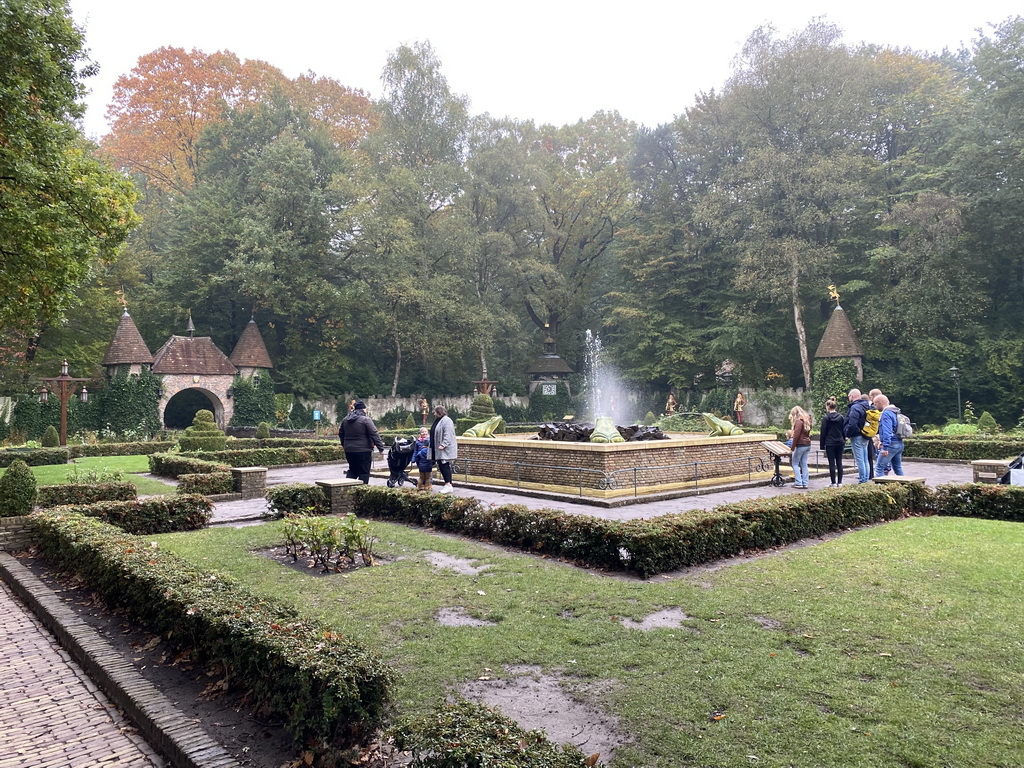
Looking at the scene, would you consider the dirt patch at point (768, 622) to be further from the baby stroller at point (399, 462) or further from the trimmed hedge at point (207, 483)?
the trimmed hedge at point (207, 483)

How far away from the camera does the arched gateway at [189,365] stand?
3177 centimetres

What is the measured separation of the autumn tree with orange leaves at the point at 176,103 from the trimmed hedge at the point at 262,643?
1595 inches

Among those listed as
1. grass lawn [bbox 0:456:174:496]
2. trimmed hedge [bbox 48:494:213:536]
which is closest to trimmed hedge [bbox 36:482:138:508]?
trimmed hedge [bbox 48:494:213:536]

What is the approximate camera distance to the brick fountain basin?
1283cm

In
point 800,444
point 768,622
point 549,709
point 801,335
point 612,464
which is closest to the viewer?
point 549,709

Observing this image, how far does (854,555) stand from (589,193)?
39598 millimetres

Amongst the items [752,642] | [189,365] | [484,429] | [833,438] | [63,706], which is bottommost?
[63,706]

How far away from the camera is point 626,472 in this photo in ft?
42.2

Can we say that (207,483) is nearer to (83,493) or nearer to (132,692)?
(83,493)

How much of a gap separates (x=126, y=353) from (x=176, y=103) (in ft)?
66.0

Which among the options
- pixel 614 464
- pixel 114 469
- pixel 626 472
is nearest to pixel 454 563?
pixel 614 464

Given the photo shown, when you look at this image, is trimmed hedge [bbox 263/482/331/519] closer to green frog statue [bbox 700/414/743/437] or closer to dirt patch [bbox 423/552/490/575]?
dirt patch [bbox 423/552/490/575]

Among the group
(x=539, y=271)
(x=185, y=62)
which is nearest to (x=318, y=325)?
(x=539, y=271)

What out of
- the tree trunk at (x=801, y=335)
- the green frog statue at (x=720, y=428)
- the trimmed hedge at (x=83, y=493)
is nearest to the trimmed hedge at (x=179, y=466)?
the trimmed hedge at (x=83, y=493)
